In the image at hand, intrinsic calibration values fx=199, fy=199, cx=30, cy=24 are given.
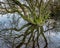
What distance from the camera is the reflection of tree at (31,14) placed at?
9664 millimetres

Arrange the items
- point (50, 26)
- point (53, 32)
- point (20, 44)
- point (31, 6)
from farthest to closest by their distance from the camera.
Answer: point (53, 32), point (50, 26), point (20, 44), point (31, 6)

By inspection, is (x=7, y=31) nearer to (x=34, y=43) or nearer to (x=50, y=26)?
(x=34, y=43)

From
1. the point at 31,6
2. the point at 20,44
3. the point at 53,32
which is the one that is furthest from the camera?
the point at 53,32

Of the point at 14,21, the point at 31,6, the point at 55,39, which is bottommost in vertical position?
the point at 55,39

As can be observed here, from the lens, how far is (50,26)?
12.4 m

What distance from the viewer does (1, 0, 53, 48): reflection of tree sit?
966 cm

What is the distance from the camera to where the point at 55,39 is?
13.0 metres

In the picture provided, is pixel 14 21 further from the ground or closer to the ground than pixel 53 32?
further from the ground

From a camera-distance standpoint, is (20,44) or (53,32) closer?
(20,44)

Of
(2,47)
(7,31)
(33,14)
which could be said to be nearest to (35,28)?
(33,14)

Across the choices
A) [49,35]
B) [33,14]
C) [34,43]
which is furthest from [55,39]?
[33,14]

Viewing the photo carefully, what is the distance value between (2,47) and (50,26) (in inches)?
127

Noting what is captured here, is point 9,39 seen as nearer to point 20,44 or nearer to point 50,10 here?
point 20,44

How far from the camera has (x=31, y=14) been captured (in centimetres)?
1021
